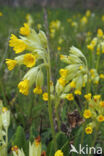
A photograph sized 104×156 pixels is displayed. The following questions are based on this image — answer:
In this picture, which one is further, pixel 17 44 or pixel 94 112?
pixel 94 112

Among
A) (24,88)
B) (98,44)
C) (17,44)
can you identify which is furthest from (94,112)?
(98,44)

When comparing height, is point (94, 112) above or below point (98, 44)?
below

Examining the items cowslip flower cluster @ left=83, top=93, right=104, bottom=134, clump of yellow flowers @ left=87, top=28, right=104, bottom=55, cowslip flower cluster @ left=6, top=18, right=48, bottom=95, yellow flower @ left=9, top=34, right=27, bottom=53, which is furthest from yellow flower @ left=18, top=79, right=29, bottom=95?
clump of yellow flowers @ left=87, top=28, right=104, bottom=55

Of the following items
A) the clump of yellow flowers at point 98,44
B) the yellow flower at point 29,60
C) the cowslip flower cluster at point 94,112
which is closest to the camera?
the yellow flower at point 29,60

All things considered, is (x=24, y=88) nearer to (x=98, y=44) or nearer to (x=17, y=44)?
(x=17, y=44)

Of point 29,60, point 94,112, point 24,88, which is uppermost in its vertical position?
point 29,60

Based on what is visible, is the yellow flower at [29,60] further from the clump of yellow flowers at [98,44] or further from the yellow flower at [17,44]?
the clump of yellow flowers at [98,44]

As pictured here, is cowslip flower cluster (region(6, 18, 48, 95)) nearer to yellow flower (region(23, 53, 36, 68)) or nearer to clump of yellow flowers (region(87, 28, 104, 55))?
yellow flower (region(23, 53, 36, 68))

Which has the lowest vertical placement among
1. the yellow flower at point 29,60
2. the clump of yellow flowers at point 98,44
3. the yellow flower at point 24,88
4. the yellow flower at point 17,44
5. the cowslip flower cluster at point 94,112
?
the cowslip flower cluster at point 94,112

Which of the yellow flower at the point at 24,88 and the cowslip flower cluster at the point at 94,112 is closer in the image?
the yellow flower at the point at 24,88

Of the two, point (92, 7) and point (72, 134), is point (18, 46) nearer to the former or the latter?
point (72, 134)

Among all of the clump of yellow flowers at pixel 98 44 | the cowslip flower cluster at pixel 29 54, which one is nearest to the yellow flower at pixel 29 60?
the cowslip flower cluster at pixel 29 54
